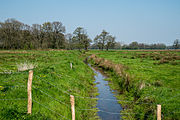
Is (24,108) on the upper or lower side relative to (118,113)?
upper

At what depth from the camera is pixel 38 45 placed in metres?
71.6

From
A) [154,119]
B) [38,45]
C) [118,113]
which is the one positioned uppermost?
[38,45]

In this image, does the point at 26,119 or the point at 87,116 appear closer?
the point at 26,119

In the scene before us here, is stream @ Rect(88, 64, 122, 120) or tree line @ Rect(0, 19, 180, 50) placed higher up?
tree line @ Rect(0, 19, 180, 50)

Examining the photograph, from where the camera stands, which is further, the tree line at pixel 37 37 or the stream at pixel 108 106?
the tree line at pixel 37 37

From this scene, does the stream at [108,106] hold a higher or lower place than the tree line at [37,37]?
lower

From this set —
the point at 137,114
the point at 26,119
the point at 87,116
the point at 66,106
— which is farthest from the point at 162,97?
the point at 26,119

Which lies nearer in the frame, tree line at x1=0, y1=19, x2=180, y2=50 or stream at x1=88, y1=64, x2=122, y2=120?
stream at x1=88, y1=64, x2=122, y2=120

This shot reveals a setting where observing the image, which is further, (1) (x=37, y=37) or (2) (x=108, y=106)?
(1) (x=37, y=37)

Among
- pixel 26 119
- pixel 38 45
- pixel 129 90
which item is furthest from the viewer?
pixel 38 45

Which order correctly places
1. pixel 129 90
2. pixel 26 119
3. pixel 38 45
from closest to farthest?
pixel 26 119
pixel 129 90
pixel 38 45

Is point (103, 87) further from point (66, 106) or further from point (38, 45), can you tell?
point (38, 45)

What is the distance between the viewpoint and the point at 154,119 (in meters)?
7.19

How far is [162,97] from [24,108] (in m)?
8.99
